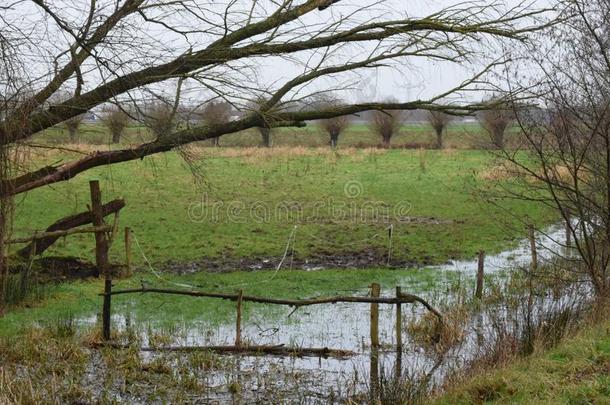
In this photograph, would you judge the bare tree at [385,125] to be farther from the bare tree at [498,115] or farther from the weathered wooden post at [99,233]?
the bare tree at [498,115]

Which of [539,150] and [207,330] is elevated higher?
[539,150]

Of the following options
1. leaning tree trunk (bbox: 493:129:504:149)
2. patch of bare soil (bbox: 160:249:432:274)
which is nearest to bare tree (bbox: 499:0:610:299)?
leaning tree trunk (bbox: 493:129:504:149)

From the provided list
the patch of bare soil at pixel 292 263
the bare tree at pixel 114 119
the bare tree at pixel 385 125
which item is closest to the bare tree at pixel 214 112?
the bare tree at pixel 114 119

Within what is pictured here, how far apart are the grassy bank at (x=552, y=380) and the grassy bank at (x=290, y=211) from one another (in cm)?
488

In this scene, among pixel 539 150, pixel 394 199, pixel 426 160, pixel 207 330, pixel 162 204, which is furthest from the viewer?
pixel 426 160

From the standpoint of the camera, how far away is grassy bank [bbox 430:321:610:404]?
6.77 metres

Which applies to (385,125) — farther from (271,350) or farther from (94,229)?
(271,350)

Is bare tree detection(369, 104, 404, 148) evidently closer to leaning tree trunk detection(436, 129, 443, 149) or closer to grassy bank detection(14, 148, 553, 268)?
leaning tree trunk detection(436, 129, 443, 149)

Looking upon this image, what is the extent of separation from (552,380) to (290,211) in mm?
18994

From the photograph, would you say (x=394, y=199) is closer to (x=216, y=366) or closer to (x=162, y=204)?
(x=162, y=204)

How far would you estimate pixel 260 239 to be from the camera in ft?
69.4

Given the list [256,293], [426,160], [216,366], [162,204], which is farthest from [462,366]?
[426,160]

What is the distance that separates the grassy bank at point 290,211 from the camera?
1977cm

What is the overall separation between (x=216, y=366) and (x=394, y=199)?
19547 millimetres
